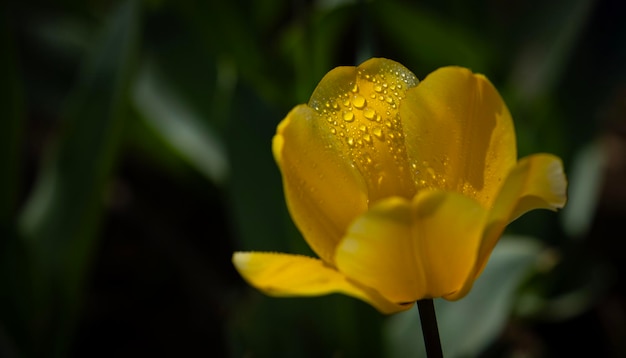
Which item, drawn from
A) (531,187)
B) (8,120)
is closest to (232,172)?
(8,120)

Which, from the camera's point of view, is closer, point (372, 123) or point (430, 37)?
point (372, 123)

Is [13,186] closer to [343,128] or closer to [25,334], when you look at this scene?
[25,334]

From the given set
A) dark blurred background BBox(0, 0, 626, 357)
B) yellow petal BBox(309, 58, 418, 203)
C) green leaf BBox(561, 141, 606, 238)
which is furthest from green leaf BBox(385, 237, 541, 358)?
yellow petal BBox(309, 58, 418, 203)

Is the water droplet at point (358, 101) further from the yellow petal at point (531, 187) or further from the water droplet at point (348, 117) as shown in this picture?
the yellow petal at point (531, 187)

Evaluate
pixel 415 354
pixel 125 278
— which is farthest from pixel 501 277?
pixel 125 278

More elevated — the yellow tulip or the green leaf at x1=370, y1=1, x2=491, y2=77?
the yellow tulip

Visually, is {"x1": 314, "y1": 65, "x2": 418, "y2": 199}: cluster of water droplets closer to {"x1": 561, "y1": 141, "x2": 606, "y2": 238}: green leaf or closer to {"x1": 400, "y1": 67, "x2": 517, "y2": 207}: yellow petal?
{"x1": 400, "y1": 67, "x2": 517, "y2": 207}: yellow petal

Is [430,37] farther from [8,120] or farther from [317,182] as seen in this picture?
[317,182]
